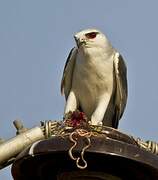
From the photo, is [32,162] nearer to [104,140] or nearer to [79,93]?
[104,140]

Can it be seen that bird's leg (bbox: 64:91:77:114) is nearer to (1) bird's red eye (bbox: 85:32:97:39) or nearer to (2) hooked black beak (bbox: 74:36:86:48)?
(2) hooked black beak (bbox: 74:36:86:48)

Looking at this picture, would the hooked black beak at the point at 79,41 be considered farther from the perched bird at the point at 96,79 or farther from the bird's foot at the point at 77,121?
the bird's foot at the point at 77,121

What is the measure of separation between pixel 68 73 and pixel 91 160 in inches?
140

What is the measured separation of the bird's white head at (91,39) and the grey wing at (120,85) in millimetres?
260

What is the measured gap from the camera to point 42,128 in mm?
6777

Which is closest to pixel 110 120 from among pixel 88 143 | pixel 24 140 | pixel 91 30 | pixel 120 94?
pixel 120 94

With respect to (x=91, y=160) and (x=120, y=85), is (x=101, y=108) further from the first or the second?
(x=91, y=160)

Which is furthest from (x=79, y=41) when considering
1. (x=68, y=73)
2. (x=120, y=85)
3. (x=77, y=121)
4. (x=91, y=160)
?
(x=91, y=160)

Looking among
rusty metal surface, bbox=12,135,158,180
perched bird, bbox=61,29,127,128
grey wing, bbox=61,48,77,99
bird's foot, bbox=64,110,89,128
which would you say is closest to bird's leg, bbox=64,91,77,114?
perched bird, bbox=61,29,127,128

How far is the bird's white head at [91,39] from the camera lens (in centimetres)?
849

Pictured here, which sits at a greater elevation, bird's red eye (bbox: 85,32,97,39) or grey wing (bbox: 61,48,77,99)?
bird's red eye (bbox: 85,32,97,39)

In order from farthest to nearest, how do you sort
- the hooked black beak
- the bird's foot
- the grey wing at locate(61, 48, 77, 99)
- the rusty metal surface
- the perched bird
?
the grey wing at locate(61, 48, 77, 99)
the perched bird
the hooked black beak
the bird's foot
the rusty metal surface

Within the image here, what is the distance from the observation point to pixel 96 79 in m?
8.91

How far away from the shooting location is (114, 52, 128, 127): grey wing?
8758 mm
